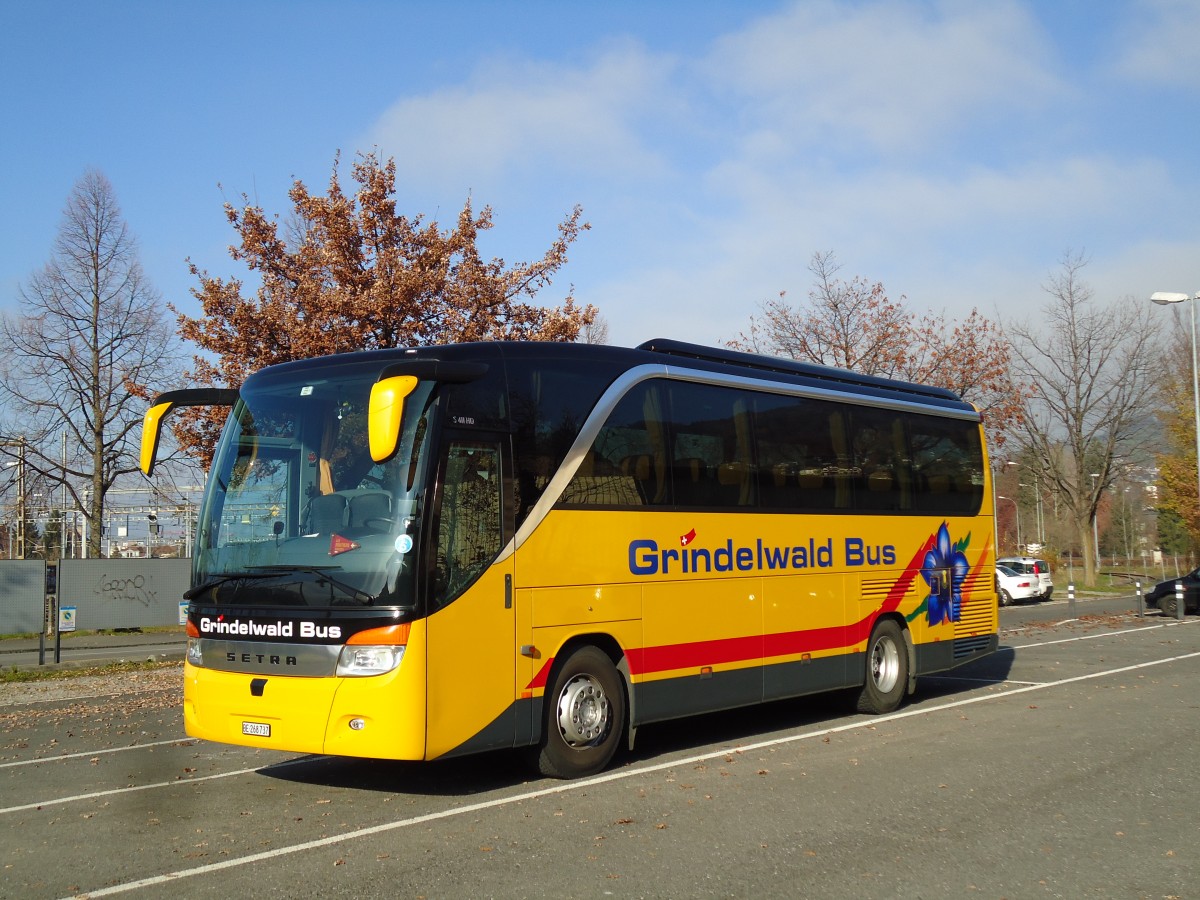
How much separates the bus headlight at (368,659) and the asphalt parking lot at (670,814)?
0.98 meters

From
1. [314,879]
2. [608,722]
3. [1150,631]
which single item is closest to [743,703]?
[608,722]

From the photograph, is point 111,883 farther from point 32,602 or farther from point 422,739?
point 32,602

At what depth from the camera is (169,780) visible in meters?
9.41

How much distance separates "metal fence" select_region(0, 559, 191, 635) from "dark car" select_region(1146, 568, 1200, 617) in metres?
26.6

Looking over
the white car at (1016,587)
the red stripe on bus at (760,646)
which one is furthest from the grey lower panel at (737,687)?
the white car at (1016,587)

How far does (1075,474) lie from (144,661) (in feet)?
119

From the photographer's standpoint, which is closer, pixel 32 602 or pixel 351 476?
pixel 351 476

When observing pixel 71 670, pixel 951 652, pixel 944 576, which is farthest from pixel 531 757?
pixel 71 670

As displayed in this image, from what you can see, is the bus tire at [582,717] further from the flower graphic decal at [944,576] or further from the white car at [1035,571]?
the white car at [1035,571]

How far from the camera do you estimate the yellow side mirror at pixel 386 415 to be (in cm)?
715

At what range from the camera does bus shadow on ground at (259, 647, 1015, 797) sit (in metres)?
9.05

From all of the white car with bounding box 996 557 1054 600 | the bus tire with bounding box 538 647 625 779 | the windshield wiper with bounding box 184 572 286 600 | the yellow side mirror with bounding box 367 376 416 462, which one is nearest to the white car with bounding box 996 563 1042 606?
the white car with bounding box 996 557 1054 600

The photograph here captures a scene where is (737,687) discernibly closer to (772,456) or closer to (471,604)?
(772,456)

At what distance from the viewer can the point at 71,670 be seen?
837 inches
